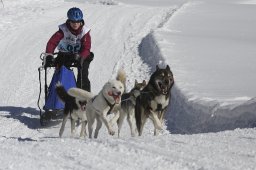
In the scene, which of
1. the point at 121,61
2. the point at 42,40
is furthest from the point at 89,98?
the point at 42,40

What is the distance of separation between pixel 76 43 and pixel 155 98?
2062 mm

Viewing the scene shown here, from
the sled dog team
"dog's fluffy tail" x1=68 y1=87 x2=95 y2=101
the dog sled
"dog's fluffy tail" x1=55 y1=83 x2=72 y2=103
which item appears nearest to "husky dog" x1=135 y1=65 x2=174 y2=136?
the sled dog team

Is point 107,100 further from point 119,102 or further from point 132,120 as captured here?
point 132,120

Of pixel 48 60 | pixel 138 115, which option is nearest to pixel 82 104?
pixel 138 115

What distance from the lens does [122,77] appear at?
6902mm

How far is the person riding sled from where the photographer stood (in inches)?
328

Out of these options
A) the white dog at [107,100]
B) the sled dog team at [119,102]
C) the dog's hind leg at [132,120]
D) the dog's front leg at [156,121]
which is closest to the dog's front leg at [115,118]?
the sled dog team at [119,102]

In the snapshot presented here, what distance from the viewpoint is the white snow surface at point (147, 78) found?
4.99 m

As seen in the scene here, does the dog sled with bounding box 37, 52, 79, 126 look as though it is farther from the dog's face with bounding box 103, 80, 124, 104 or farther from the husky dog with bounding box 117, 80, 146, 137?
the dog's face with bounding box 103, 80, 124, 104

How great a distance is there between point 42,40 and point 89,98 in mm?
8033

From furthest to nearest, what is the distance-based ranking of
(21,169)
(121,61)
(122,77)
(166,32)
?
(166,32), (121,61), (122,77), (21,169)

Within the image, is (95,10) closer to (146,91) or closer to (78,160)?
(146,91)

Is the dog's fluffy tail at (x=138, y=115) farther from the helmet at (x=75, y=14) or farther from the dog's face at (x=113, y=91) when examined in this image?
the helmet at (x=75, y=14)

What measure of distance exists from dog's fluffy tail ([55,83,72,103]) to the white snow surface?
22.0 inches
